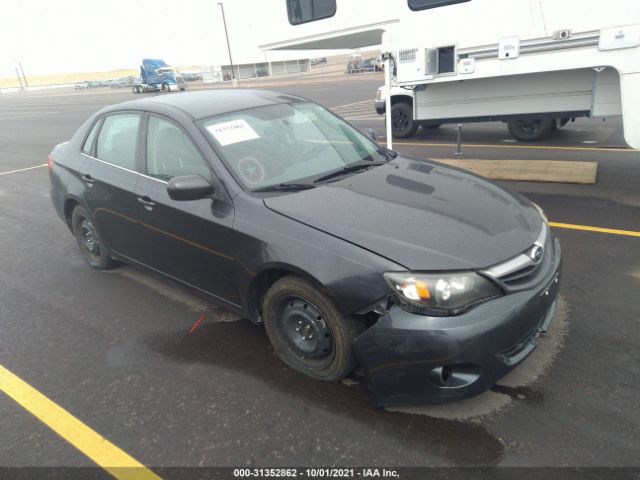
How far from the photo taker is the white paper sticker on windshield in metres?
3.31

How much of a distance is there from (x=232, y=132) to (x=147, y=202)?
0.86m

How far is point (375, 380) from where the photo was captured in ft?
8.27

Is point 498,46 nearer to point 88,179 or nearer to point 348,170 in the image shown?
point 348,170

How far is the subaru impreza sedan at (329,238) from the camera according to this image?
238 centimetres

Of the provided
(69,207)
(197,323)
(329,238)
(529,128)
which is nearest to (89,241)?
(69,207)

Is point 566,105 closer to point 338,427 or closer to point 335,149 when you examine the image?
point 335,149

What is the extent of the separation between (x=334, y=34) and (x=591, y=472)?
21.2 ft

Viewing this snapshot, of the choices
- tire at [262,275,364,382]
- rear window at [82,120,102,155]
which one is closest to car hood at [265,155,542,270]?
tire at [262,275,364,382]

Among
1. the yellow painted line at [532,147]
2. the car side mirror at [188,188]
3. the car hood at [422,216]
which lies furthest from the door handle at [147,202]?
the yellow painted line at [532,147]

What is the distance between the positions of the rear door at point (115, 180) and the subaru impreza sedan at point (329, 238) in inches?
0.7

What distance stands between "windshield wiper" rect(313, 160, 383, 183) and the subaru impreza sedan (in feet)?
0.05

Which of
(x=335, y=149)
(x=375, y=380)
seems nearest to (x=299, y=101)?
(x=335, y=149)

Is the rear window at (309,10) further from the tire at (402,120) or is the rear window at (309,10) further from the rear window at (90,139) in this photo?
the tire at (402,120)

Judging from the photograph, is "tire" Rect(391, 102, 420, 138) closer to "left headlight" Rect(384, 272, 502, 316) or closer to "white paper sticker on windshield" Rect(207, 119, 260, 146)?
"white paper sticker on windshield" Rect(207, 119, 260, 146)
